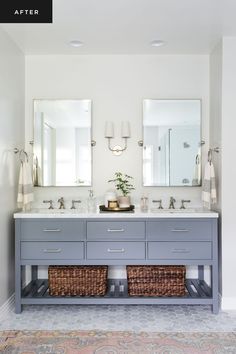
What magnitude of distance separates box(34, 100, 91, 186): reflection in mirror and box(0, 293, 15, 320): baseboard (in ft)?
3.69

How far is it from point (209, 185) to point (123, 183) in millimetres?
839

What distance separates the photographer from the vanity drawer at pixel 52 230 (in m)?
2.79

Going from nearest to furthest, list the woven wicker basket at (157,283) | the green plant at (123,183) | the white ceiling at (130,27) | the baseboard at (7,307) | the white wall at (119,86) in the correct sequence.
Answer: the white ceiling at (130,27)
the baseboard at (7,307)
the woven wicker basket at (157,283)
the green plant at (123,183)
the white wall at (119,86)

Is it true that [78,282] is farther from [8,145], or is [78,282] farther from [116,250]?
[8,145]

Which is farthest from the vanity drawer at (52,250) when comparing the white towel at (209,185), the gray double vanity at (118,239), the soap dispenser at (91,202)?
the white towel at (209,185)

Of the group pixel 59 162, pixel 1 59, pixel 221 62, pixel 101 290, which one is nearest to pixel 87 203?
pixel 59 162

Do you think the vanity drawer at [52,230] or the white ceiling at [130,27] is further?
the vanity drawer at [52,230]

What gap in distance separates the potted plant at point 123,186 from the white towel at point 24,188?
2.72 feet

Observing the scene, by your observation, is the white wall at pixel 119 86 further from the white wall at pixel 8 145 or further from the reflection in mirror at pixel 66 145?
the white wall at pixel 8 145

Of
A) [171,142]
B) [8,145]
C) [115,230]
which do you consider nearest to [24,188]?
[8,145]

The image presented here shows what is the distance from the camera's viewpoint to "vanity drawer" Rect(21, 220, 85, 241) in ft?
9.16

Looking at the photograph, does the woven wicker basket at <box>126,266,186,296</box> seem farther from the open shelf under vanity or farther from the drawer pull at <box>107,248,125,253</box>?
the drawer pull at <box>107,248,125,253</box>

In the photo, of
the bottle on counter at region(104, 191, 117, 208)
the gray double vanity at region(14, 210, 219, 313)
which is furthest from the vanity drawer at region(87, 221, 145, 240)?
the bottle on counter at region(104, 191, 117, 208)

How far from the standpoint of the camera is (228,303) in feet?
9.54
